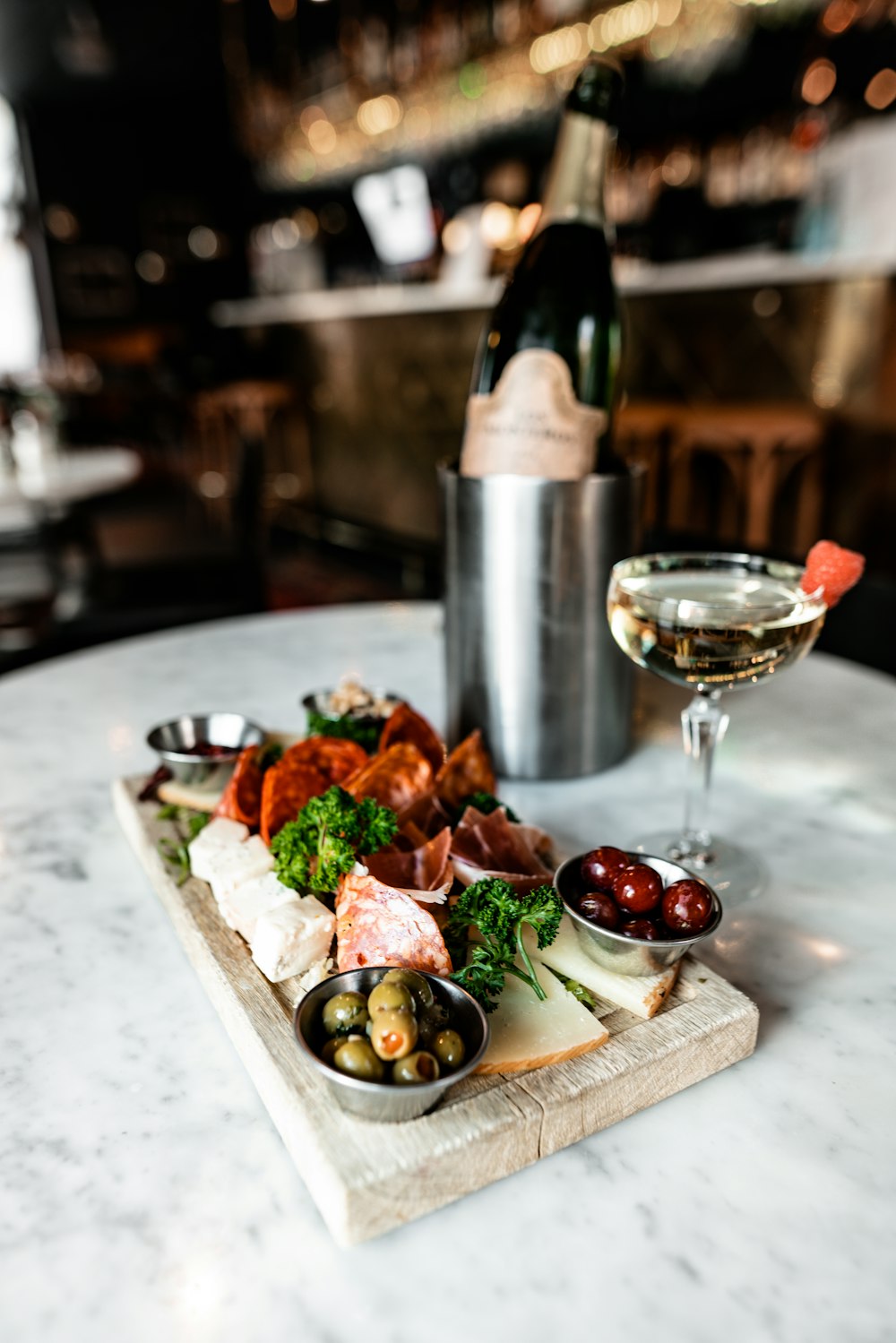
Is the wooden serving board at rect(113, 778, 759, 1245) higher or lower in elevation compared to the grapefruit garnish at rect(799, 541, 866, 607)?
lower

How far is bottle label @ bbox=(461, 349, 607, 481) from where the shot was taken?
93 centimetres

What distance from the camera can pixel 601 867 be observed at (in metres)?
0.62

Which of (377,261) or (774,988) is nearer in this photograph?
(774,988)

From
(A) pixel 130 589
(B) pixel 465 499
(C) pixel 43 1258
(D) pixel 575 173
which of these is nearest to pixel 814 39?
(A) pixel 130 589

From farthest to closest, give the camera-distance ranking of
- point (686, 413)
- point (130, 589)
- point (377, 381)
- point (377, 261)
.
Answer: point (377, 261)
point (377, 381)
point (686, 413)
point (130, 589)

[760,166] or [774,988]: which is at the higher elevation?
[760,166]

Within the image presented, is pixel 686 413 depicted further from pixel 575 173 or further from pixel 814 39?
pixel 575 173

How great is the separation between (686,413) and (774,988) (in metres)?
3.15

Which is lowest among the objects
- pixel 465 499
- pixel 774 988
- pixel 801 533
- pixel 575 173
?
pixel 801 533

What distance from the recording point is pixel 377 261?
26.2ft

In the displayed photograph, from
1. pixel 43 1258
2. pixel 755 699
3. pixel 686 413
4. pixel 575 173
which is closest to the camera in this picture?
pixel 43 1258

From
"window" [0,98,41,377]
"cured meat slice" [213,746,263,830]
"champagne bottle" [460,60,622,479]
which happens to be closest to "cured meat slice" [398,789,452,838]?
"cured meat slice" [213,746,263,830]

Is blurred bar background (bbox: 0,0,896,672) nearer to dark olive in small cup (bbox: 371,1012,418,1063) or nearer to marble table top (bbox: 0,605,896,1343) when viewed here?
marble table top (bbox: 0,605,896,1343)

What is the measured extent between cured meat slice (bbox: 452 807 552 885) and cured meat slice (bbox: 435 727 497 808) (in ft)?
0.25
